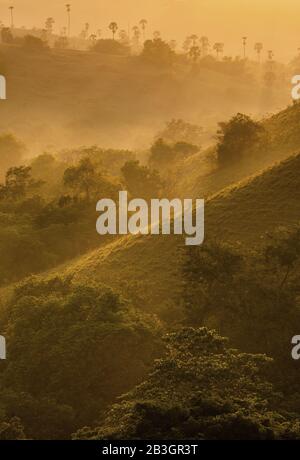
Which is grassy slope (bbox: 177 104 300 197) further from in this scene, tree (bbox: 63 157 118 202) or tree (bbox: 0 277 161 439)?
tree (bbox: 0 277 161 439)

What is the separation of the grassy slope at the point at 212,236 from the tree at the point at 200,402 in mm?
15714

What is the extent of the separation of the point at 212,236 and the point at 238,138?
30.1 m

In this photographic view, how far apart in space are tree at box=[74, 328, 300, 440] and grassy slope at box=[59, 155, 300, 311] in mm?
15714

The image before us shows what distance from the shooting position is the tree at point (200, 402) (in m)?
25.9

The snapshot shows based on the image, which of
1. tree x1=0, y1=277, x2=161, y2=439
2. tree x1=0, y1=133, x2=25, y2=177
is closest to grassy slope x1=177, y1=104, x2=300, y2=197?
tree x1=0, y1=277, x2=161, y2=439

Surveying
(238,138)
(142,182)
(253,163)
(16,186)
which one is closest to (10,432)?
(16,186)

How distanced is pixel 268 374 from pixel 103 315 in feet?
33.2

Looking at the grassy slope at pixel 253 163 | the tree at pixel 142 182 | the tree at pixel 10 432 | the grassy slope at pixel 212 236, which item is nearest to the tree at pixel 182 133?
the grassy slope at pixel 253 163

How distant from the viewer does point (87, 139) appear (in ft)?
580

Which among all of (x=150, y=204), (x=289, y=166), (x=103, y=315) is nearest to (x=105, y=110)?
(x=150, y=204)

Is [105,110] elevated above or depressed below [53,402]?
above

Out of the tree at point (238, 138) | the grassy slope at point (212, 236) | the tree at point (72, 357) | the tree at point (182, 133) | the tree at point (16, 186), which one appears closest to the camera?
the tree at point (72, 357)

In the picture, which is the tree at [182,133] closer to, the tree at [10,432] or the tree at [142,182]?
the tree at [142,182]
